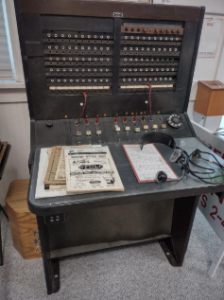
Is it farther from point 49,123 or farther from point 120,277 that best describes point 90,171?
point 120,277

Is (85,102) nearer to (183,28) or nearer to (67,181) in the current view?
(67,181)

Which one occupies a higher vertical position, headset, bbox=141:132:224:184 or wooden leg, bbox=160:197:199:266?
headset, bbox=141:132:224:184

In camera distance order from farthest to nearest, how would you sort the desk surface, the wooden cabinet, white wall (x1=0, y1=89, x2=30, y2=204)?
the wooden cabinet < white wall (x1=0, y1=89, x2=30, y2=204) < the desk surface

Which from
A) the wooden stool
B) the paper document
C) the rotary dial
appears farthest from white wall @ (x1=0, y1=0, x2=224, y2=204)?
the paper document

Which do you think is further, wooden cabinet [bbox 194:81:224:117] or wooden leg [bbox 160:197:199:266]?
wooden cabinet [bbox 194:81:224:117]

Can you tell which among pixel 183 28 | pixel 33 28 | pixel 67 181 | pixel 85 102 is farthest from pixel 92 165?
pixel 183 28

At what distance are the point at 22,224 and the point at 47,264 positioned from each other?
1.13 ft

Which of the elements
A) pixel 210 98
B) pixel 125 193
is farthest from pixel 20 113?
pixel 210 98

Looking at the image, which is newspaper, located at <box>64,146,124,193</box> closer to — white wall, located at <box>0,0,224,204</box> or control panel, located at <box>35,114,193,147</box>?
control panel, located at <box>35,114,193,147</box>

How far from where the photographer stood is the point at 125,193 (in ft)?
2.91

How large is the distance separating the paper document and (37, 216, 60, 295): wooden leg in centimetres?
48

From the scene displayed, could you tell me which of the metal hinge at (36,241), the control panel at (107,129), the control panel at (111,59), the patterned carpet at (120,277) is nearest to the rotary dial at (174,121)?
the control panel at (107,129)

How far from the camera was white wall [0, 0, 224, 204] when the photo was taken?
5.29 feet

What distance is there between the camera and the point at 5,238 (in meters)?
1.66
